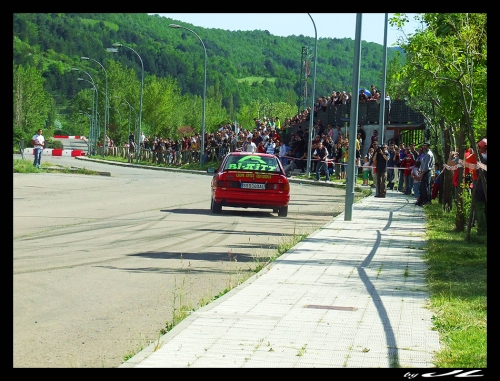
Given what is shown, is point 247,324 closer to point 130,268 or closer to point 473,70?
point 130,268

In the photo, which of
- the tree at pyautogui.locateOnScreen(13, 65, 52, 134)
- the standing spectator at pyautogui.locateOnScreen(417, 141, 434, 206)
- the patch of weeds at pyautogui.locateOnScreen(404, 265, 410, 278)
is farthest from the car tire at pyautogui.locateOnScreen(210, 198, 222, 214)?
the tree at pyautogui.locateOnScreen(13, 65, 52, 134)

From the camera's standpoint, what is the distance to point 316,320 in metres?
9.12

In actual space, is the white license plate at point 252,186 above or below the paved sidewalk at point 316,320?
above

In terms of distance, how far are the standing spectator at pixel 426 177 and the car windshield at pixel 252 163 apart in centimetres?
566

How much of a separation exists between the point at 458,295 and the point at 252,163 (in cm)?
1392

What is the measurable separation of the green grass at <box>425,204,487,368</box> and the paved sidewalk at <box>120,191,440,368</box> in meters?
0.14

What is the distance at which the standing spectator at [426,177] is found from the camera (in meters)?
28.5

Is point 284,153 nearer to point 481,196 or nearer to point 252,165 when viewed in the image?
point 252,165

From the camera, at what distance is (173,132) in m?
130

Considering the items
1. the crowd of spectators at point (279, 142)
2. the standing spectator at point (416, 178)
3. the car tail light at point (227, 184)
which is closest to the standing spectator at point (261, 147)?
the crowd of spectators at point (279, 142)

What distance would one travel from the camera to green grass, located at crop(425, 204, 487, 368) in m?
7.70

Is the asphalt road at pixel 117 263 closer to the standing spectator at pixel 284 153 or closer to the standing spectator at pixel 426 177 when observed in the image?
the standing spectator at pixel 426 177
